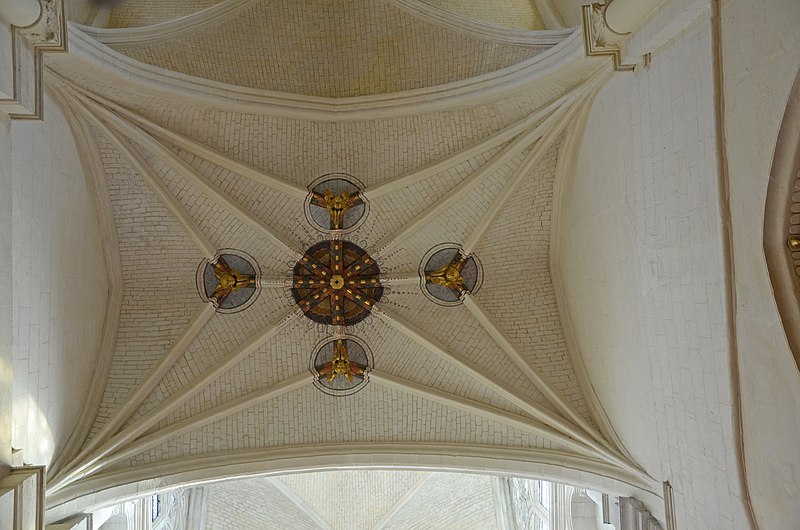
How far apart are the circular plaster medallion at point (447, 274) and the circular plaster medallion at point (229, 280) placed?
3.00m

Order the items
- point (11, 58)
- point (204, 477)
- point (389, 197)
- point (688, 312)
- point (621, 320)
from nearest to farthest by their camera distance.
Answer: point (11, 58)
point (688, 312)
point (621, 320)
point (204, 477)
point (389, 197)

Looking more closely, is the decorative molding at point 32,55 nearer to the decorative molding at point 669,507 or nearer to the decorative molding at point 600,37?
the decorative molding at point 600,37

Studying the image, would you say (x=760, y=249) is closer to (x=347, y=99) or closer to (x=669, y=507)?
(x=669, y=507)

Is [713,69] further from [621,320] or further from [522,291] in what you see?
[522,291]

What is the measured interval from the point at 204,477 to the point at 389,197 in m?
5.47

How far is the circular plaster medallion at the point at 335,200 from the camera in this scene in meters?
9.61

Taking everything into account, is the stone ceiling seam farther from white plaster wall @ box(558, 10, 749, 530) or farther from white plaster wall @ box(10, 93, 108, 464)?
white plaster wall @ box(10, 93, 108, 464)

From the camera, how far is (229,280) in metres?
9.93

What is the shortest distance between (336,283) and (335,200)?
4.81 ft

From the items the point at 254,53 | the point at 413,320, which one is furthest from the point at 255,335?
the point at 254,53

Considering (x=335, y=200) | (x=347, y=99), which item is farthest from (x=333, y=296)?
(x=347, y=99)

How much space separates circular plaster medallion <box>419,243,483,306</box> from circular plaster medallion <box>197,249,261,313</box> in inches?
118

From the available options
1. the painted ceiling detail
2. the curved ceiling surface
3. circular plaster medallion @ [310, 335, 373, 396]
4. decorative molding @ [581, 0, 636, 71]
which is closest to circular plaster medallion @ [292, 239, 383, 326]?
the painted ceiling detail

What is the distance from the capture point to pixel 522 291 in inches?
399
